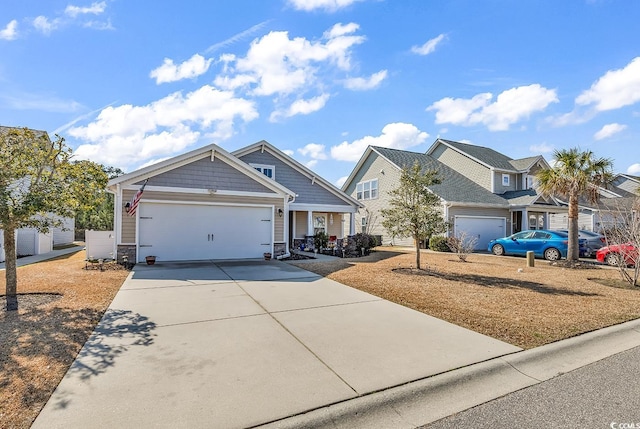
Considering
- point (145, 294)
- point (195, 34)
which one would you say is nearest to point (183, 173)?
point (195, 34)

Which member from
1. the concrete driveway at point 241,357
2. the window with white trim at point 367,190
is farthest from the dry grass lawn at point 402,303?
the window with white trim at point 367,190

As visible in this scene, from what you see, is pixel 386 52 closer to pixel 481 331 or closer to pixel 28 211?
pixel 481 331

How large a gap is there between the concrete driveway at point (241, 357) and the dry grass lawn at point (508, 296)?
2.51ft

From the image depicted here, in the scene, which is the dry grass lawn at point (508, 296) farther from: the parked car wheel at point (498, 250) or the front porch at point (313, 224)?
the front porch at point (313, 224)

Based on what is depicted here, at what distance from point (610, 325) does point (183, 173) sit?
1331 centimetres

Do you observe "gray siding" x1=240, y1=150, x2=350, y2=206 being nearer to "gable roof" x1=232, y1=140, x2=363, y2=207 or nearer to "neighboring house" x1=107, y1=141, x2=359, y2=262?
"gable roof" x1=232, y1=140, x2=363, y2=207

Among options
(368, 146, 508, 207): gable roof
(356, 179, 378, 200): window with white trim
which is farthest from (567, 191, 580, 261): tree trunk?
(356, 179, 378, 200): window with white trim

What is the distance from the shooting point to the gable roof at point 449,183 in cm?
2191

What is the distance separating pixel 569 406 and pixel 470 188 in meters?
23.1

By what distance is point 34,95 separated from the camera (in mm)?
11898

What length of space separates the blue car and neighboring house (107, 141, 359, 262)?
1202 centimetres

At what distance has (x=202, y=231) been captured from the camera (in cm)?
1334

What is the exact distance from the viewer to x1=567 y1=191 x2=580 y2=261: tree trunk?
13.5m

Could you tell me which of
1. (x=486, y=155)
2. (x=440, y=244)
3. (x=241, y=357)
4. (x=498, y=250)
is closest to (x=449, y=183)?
(x=486, y=155)
